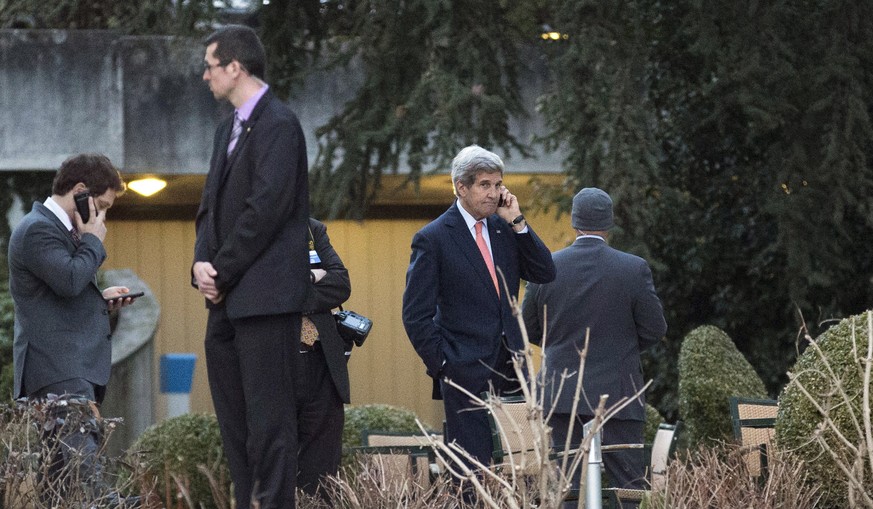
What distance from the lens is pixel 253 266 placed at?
13.4ft

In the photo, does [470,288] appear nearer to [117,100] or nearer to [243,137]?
[243,137]

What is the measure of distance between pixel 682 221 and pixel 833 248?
8.45ft

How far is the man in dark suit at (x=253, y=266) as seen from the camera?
4066mm

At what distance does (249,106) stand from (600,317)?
2.09 m

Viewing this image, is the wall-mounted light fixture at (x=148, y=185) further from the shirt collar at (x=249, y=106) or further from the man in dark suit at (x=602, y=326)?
the shirt collar at (x=249, y=106)

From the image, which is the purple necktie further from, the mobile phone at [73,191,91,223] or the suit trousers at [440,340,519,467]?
the suit trousers at [440,340,519,467]

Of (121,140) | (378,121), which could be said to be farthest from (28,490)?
(121,140)

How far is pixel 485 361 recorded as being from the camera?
5.42 m

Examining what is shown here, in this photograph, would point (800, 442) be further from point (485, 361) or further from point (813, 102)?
point (813, 102)

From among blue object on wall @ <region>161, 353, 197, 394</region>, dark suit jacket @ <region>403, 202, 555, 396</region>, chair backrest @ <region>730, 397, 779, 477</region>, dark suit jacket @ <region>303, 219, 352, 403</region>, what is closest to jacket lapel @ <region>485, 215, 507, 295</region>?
dark suit jacket @ <region>403, 202, 555, 396</region>

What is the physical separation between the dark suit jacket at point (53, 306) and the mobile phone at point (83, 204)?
9cm

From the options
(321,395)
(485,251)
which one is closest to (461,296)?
(485,251)

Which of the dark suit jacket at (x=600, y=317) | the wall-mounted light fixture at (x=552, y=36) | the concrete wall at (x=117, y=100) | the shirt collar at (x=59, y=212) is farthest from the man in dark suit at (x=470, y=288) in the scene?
the concrete wall at (x=117, y=100)

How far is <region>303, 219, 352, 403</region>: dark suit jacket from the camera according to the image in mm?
5055
